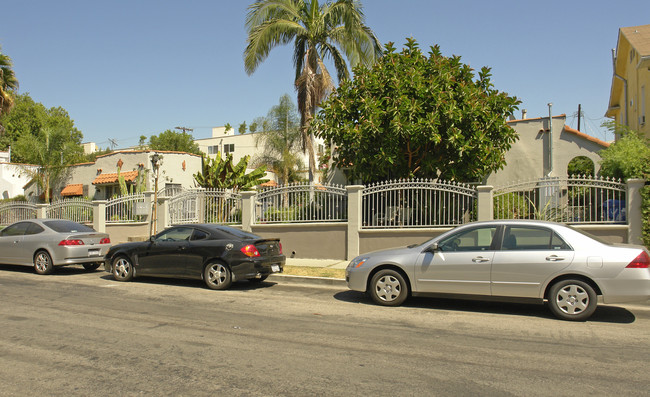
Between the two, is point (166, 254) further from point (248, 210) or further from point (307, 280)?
point (248, 210)

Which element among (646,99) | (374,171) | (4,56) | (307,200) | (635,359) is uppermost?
(4,56)

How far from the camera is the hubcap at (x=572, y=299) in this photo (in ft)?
23.7

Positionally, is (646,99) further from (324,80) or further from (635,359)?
(635,359)

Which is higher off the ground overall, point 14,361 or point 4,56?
point 4,56

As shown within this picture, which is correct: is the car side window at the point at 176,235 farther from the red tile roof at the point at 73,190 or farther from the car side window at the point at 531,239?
the red tile roof at the point at 73,190

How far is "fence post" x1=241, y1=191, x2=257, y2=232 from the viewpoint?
15.5 meters

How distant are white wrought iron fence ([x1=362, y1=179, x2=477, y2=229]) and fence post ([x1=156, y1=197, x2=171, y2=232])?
7782 millimetres

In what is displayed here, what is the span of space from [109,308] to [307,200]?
7344 mm

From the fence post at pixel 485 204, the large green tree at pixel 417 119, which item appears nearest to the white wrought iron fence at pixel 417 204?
the fence post at pixel 485 204

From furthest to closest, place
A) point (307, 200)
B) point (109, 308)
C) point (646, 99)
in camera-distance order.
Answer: point (646, 99)
point (307, 200)
point (109, 308)

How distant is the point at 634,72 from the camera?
20.5m

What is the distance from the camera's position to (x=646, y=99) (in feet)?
59.6

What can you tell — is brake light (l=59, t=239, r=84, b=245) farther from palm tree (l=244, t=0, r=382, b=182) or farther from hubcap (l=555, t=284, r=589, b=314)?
hubcap (l=555, t=284, r=589, b=314)

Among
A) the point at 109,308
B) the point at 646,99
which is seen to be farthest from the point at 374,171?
the point at 646,99
